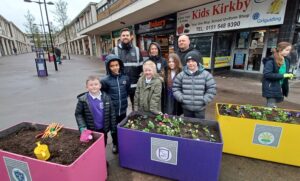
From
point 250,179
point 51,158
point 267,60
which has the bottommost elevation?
point 250,179

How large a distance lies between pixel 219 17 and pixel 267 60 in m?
5.80

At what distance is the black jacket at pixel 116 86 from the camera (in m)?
2.53

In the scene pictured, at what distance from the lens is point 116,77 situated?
2.56m

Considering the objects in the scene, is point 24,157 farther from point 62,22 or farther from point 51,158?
point 62,22

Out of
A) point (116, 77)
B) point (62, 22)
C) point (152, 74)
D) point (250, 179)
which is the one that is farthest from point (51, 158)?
point (62, 22)

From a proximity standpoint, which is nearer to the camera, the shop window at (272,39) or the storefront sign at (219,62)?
the shop window at (272,39)

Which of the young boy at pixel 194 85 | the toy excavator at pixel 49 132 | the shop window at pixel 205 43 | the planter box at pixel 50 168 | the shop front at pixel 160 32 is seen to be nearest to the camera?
the planter box at pixel 50 168

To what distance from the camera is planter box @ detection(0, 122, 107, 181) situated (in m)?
1.51

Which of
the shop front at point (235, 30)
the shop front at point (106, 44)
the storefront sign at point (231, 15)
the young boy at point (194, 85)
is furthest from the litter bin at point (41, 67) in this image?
the shop front at point (106, 44)

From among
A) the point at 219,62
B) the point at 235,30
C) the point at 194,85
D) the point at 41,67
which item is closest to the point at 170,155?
the point at 194,85

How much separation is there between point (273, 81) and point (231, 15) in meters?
5.62

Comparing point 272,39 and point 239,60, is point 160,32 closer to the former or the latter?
point 239,60

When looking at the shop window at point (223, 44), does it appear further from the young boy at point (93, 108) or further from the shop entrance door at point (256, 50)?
the young boy at point (93, 108)

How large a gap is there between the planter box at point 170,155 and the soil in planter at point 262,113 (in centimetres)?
57
